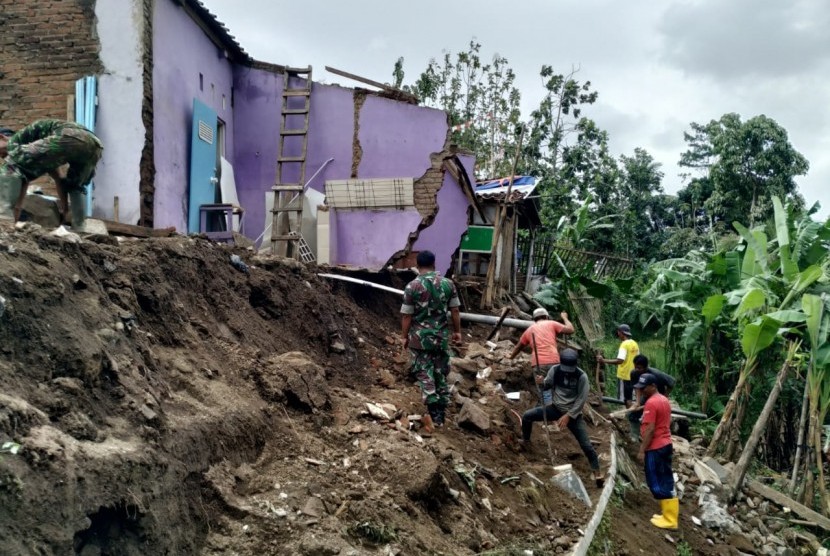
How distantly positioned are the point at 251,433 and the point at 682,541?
5.30 metres

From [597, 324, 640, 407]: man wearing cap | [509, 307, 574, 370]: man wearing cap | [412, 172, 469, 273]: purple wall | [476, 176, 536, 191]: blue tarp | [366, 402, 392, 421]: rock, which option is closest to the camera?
[366, 402, 392, 421]: rock

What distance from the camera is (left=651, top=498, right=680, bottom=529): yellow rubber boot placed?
7285mm

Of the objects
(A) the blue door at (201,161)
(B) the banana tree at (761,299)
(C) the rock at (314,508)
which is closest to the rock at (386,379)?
(C) the rock at (314,508)

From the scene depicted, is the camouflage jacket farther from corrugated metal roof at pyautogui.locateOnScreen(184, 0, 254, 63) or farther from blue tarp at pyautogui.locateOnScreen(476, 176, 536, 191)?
blue tarp at pyautogui.locateOnScreen(476, 176, 536, 191)

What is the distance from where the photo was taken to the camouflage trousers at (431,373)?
20.4 ft

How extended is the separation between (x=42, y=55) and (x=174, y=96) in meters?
1.62

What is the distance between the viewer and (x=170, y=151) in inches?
356

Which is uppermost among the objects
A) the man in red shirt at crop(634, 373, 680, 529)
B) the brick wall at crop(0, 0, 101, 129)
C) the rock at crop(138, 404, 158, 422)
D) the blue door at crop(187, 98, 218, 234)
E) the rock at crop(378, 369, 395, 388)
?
the brick wall at crop(0, 0, 101, 129)

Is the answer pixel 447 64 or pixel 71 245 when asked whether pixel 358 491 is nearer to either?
pixel 71 245

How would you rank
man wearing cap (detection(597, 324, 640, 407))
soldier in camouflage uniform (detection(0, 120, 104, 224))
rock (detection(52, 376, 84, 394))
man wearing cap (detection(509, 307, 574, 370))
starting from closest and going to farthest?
rock (detection(52, 376, 84, 394)), soldier in camouflage uniform (detection(0, 120, 104, 224)), man wearing cap (detection(509, 307, 574, 370)), man wearing cap (detection(597, 324, 640, 407))

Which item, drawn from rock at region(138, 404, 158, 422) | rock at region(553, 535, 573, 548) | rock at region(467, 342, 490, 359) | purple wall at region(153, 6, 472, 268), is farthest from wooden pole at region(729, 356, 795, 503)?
rock at region(138, 404, 158, 422)

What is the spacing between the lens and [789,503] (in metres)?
9.03

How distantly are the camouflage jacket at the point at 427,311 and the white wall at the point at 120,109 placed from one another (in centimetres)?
413

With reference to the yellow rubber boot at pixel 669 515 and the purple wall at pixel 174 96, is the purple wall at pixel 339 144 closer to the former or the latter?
the purple wall at pixel 174 96
